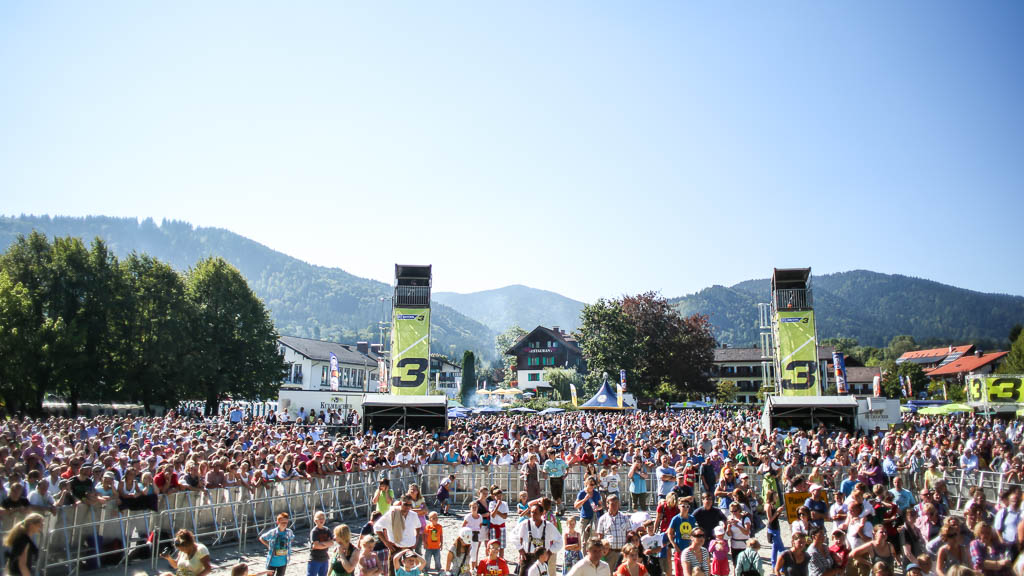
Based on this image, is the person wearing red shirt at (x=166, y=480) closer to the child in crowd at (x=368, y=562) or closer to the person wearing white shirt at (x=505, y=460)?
the child in crowd at (x=368, y=562)

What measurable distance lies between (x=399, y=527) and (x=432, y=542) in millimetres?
1726

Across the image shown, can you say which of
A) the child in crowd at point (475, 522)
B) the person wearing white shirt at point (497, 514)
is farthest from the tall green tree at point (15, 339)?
the person wearing white shirt at point (497, 514)

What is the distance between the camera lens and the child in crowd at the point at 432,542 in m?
11.5

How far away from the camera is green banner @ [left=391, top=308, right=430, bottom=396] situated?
3791 cm

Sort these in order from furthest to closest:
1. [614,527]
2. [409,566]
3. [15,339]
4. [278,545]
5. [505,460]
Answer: [15,339] → [505,460] → [614,527] → [278,545] → [409,566]

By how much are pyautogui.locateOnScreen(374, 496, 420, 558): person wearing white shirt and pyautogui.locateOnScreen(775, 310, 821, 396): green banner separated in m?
32.0

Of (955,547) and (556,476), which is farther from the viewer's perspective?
(556,476)

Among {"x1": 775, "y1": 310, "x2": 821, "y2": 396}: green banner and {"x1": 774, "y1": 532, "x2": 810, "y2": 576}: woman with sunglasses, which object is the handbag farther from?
{"x1": 775, "y1": 310, "x2": 821, "y2": 396}: green banner

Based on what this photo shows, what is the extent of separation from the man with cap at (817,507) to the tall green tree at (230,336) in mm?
44369

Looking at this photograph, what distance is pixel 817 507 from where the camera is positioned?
10.4 metres

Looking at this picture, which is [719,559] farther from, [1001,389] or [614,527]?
[1001,389]

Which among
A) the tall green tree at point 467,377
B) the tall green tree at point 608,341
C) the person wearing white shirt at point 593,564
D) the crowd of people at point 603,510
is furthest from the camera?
the tall green tree at point 467,377

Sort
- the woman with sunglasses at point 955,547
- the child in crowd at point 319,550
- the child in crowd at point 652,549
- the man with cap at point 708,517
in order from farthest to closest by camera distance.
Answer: the man with cap at point 708,517, the child in crowd at point 652,549, the child in crowd at point 319,550, the woman with sunglasses at point 955,547

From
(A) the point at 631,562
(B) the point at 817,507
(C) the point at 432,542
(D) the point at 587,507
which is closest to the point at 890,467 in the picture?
(B) the point at 817,507
